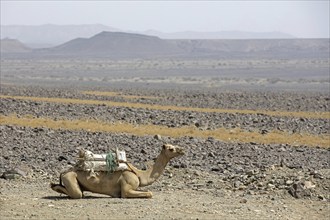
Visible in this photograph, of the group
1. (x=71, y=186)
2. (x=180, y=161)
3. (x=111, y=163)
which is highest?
(x=111, y=163)

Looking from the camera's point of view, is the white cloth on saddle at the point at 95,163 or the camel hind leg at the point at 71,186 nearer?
the camel hind leg at the point at 71,186

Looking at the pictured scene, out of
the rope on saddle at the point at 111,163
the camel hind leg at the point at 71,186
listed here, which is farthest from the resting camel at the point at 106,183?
the rope on saddle at the point at 111,163

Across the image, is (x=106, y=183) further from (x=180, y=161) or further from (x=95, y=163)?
(x=180, y=161)

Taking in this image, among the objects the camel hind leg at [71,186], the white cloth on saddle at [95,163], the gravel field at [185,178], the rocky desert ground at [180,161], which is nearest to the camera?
the gravel field at [185,178]

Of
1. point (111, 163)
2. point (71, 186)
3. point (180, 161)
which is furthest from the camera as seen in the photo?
point (180, 161)

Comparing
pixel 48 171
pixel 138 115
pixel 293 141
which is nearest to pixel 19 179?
pixel 48 171

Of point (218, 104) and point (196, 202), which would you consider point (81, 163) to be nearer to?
point (196, 202)

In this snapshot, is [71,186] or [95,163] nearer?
[71,186]

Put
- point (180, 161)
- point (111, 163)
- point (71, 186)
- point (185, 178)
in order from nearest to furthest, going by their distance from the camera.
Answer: point (71, 186) → point (111, 163) → point (185, 178) → point (180, 161)

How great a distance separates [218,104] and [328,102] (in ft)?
24.6

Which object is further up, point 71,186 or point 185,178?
point 71,186

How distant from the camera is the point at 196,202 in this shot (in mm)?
13664

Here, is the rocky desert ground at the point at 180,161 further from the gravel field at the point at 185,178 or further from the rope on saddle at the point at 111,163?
the rope on saddle at the point at 111,163

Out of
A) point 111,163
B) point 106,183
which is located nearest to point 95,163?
point 111,163
